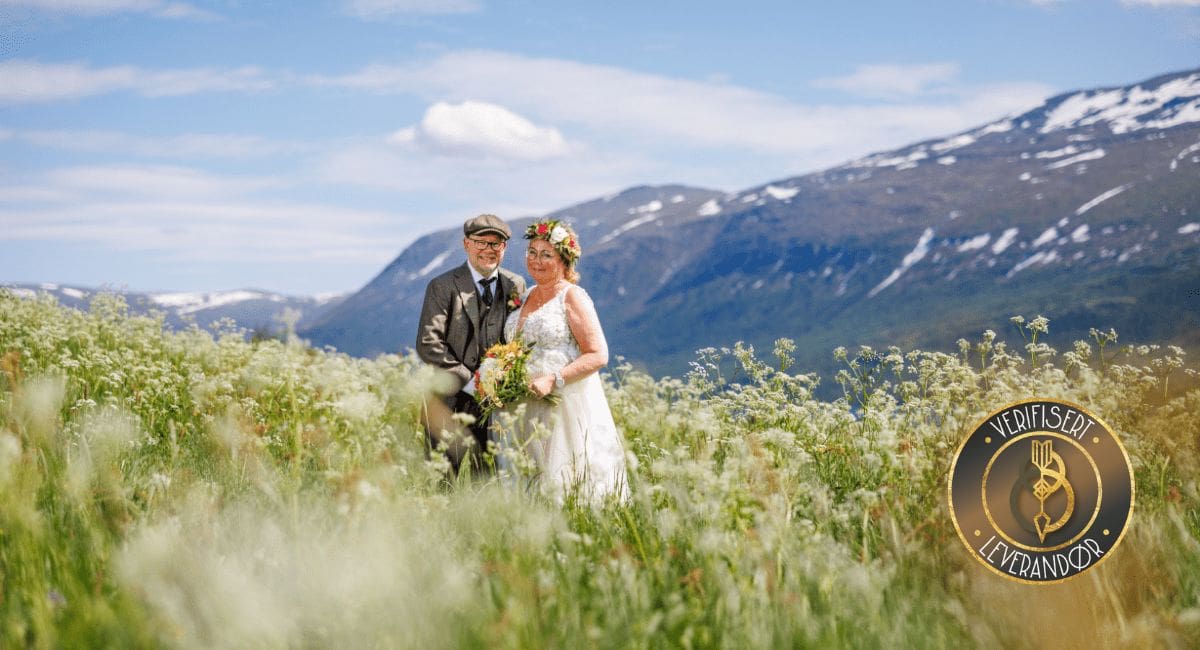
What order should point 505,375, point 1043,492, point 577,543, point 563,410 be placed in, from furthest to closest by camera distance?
point 563,410 → point 505,375 → point 577,543 → point 1043,492

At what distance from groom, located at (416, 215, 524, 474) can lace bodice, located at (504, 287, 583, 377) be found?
20.7 inches

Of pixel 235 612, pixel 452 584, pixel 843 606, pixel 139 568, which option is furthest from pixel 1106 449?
pixel 139 568

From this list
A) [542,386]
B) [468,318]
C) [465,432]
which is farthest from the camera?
[468,318]

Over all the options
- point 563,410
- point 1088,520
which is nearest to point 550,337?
point 563,410

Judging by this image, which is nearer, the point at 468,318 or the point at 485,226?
the point at 485,226

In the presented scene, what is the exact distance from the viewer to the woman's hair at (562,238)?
7520mm

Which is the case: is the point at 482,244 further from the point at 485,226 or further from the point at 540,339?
the point at 540,339

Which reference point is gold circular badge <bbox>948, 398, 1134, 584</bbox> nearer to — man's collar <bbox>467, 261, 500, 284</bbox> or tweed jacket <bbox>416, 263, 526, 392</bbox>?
tweed jacket <bbox>416, 263, 526, 392</bbox>

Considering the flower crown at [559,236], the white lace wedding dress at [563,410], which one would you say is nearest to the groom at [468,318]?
the flower crown at [559,236]

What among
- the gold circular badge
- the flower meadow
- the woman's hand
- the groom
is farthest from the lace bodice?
the gold circular badge

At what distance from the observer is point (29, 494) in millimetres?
3986

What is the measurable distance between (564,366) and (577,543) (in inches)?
119

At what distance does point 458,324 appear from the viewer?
781 cm

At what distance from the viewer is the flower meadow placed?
10.8 ft
